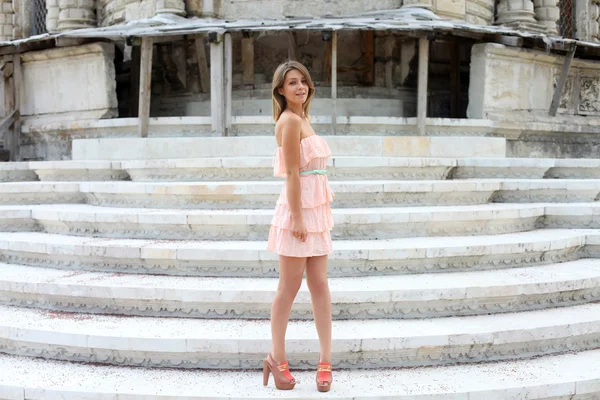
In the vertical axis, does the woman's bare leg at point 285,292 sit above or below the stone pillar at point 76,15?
below

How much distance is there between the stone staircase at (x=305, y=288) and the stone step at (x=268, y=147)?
151 cm

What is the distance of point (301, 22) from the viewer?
9.87 meters

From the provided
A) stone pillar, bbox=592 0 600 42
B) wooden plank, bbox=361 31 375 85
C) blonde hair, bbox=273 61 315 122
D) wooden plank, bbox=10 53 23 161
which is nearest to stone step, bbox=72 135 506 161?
wooden plank, bbox=361 31 375 85

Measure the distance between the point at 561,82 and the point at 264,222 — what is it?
8.24 m

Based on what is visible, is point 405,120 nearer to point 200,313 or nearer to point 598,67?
point 598,67

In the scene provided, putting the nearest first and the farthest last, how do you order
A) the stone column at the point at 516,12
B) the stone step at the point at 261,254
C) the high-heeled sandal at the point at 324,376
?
the high-heeled sandal at the point at 324,376, the stone step at the point at 261,254, the stone column at the point at 516,12

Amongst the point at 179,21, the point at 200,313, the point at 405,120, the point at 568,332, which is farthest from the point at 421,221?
the point at 179,21

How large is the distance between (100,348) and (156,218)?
172 centimetres

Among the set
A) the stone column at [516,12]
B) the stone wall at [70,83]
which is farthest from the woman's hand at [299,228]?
the stone column at [516,12]

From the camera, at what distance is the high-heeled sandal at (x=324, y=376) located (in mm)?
3666

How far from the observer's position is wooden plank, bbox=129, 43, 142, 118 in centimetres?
1242

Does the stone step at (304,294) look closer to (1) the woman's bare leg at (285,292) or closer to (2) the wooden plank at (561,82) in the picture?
(1) the woman's bare leg at (285,292)

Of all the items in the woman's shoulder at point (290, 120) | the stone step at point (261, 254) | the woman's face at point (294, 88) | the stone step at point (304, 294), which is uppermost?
the woman's face at point (294, 88)

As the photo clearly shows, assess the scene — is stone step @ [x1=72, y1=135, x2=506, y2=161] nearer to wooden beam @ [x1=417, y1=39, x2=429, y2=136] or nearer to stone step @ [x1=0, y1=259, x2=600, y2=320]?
wooden beam @ [x1=417, y1=39, x2=429, y2=136]
